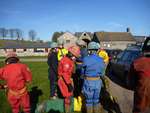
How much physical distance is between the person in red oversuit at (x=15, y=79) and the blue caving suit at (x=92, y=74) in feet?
4.77

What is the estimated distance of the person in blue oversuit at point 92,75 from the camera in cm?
778

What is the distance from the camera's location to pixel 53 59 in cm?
1179

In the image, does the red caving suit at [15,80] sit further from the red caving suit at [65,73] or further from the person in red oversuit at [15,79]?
the red caving suit at [65,73]

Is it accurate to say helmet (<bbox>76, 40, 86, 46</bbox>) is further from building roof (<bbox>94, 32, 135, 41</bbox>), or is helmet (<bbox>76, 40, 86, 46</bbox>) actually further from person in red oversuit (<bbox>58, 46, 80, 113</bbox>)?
building roof (<bbox>94, 32, 135, 41</bbox>)

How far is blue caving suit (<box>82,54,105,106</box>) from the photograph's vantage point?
777 centimetres

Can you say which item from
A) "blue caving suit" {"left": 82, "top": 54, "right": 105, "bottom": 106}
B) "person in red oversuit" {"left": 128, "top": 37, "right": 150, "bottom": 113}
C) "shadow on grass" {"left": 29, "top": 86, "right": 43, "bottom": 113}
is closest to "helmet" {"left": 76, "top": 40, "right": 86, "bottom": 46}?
"shadow on grass" {"left": 29, "top": 86, "right": 43, "bottom": 113}

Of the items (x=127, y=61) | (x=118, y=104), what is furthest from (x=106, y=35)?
(x=118, y=104)

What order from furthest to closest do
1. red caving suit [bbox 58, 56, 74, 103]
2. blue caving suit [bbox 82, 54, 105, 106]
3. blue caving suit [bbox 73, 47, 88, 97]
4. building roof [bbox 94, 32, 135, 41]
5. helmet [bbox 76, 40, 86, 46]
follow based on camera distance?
building roof [bbox 94, 32, 135, 41]
helmet [bbox 76, 40, 86, 46]
blue caving suit [bbox 73, 47, 88, 97]
red caving suit [bbox 58, 56, 74, 103]
blue caving suit [bbox 82, 54, 105, 106]

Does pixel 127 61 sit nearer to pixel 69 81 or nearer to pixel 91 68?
pixel 69 81

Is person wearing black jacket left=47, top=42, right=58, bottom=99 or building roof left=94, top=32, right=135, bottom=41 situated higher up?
building roof left=94, top=32, right=135, bottom=41

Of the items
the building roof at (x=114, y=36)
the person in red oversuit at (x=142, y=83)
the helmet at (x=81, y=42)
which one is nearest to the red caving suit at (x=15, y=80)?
the person in red oversuit at (x=142, y=83)

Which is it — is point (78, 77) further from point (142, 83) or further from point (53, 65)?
point (142, 83)

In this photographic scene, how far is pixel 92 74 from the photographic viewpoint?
783cm

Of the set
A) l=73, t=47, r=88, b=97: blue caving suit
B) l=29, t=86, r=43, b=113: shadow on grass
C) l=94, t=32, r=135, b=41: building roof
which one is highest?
Answer: l=94, t=32, r=135, b=41: building roof
